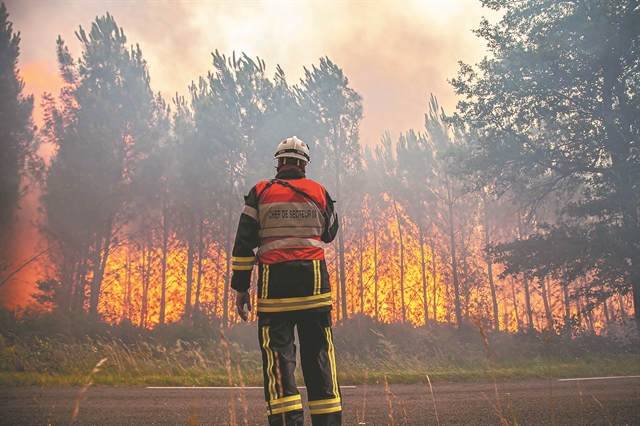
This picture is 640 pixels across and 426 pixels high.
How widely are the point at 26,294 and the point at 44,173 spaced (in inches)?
229

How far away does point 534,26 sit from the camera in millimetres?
17453

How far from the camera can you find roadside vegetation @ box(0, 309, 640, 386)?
8.92 m

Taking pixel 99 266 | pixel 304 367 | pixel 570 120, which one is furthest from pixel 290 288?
pixel 99 266

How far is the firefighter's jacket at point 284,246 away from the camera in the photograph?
3.07 meters

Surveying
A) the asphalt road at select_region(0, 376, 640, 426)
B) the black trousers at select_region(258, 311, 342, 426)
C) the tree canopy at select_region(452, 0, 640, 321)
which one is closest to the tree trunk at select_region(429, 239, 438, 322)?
the tree canopy at select_region(452, 0, 640, 321)

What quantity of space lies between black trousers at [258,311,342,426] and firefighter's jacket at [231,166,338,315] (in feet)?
0.37

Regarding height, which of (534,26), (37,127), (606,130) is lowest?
(606,130)

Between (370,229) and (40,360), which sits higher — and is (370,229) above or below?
above

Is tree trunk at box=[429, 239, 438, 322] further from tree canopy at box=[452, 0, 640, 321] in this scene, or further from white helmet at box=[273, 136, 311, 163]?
white helmet at box=[273, 136, 311, 163]

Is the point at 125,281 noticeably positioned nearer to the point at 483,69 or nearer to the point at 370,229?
the point at 370,229

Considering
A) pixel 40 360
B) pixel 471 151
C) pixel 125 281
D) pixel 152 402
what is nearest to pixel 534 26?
pixel 471 151

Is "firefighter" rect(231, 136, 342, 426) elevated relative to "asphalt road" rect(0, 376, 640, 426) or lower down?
elevated

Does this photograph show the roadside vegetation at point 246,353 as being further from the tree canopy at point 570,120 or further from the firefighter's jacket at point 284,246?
the firefighter's jacket at point 284,246

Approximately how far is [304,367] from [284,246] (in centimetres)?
92
